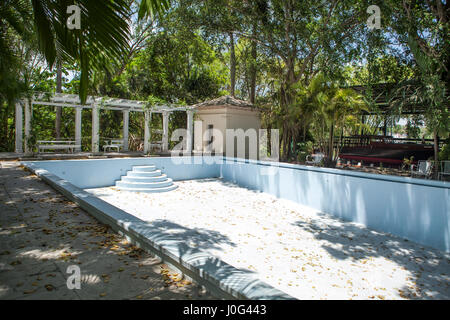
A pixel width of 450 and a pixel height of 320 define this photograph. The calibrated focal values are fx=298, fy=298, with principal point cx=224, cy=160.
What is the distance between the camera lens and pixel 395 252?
7176 millimetres

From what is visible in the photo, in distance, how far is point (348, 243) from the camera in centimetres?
761

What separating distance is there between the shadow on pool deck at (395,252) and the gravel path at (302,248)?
0.02m

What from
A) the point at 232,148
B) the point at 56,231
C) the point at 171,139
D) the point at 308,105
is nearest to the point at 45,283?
the point at 56,231

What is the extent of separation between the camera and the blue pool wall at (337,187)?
8.02 m

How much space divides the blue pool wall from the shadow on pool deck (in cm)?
49

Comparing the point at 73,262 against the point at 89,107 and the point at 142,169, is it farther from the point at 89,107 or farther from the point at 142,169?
the point at 89,107

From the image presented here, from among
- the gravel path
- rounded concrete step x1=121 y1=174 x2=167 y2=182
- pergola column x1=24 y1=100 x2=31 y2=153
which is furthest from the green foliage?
pergola column x1=24 y1=100 x2=31 y2=153

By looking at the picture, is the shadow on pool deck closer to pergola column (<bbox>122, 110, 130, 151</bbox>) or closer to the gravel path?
the gravel path

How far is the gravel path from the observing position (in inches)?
209

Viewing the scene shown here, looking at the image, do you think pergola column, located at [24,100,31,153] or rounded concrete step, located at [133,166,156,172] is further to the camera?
pergola column, located at [24,100,31,153]

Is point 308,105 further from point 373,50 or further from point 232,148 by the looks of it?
point 232,148

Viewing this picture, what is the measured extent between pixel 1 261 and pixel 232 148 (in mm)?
16770
